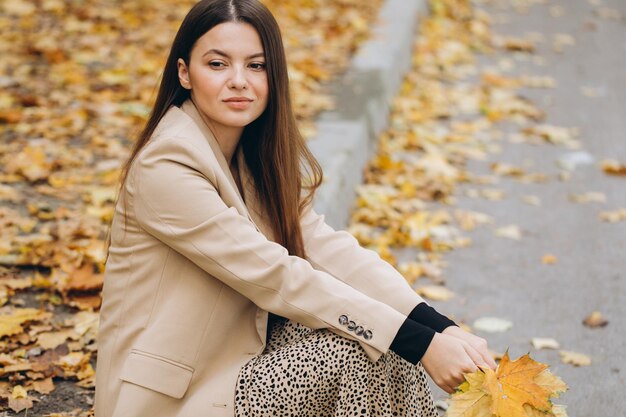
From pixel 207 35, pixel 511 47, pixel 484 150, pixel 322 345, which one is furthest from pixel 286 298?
pixel 511 47

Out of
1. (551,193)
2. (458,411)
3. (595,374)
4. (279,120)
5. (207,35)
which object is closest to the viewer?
(458,411)

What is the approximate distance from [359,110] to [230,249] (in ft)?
9.97

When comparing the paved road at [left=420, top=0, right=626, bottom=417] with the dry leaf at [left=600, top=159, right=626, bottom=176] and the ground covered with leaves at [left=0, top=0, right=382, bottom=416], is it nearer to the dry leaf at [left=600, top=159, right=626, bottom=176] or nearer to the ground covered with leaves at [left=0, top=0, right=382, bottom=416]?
the dry leaf at [left=600, top=159, right=626, bottom=176]

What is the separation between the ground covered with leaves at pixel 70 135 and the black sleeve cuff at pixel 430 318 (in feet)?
3.57

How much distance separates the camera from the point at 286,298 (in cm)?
197

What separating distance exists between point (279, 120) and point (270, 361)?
2.38ft

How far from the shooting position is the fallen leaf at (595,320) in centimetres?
315

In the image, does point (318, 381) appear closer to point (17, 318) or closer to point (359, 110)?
point (17, 318)

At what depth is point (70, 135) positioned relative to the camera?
443 centimetres

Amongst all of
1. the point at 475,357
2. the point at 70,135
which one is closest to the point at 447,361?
the point at 475,357

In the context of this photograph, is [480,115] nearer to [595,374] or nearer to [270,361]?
[595,374]

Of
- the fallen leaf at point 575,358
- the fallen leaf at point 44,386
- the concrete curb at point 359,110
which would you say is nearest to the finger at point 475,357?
the fallen leaf at point 575,358

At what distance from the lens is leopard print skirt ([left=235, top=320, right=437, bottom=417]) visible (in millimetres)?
1911

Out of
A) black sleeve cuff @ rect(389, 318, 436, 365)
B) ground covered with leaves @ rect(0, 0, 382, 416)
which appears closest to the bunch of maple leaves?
black sleeve cuff @ rect(389, 318, 436, 365)
